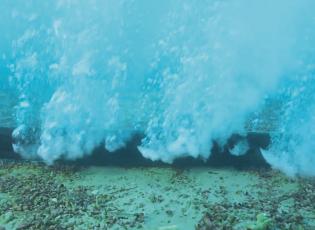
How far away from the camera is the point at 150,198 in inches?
164

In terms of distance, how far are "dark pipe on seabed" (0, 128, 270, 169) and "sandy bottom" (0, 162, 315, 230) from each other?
0.11 metres

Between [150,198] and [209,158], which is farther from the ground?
[209,158]

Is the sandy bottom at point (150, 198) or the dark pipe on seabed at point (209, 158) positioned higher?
the dark pipe on seabed at point (209, 158)

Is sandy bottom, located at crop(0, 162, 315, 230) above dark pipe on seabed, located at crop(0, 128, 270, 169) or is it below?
below

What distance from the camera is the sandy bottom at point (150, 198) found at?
12.1 ft

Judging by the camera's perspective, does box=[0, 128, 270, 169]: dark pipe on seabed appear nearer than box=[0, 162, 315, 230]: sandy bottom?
No

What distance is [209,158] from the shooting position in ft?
15.9

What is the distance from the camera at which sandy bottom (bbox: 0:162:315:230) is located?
3.68 metres

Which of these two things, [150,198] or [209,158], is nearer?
[150,198]

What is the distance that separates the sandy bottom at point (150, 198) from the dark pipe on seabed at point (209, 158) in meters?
0.11

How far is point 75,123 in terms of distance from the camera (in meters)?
5.58

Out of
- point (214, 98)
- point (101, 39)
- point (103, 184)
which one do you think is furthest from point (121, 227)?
point (101, 39)

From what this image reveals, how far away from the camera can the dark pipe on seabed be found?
4.82 metres

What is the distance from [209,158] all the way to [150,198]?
1092 mm
